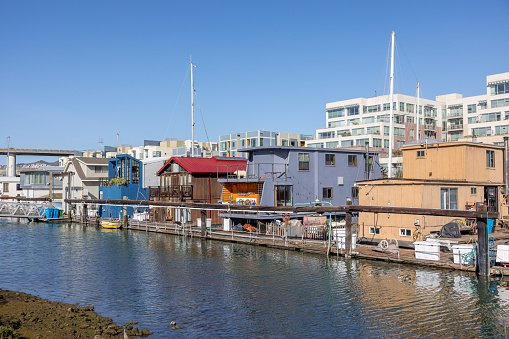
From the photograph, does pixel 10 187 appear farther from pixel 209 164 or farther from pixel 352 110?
pixel 352 110

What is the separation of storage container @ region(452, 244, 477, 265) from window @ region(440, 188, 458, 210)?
10.6 meters

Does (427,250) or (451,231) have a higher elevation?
(451,231)

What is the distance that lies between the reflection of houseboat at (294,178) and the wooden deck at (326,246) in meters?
2.63

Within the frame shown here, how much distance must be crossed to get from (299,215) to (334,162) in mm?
9801

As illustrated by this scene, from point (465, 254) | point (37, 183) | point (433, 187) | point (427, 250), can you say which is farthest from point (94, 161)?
point (465, 254)

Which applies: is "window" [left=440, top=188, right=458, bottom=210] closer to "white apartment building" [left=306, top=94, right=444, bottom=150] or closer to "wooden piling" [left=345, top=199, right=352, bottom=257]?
"wooden piling" [left=345, top=199, right=352, bottom=257]

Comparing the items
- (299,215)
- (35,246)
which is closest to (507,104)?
(299,215)

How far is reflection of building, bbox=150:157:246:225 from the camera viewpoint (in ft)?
208

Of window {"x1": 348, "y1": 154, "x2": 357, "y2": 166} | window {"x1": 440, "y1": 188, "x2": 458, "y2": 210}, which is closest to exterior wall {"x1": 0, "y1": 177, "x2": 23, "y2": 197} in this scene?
window {"x1": 348, "y1": 154, "x2": 357, "y2": 166}

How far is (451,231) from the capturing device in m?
37.8

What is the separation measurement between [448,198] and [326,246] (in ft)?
41.2

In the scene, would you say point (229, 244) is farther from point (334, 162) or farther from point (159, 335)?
point (159, 335)

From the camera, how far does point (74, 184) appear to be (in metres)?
89.4

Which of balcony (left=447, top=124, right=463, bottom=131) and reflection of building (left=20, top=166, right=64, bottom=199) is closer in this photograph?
reflection of building (left=20, top=166, right=64, bottom=199)
